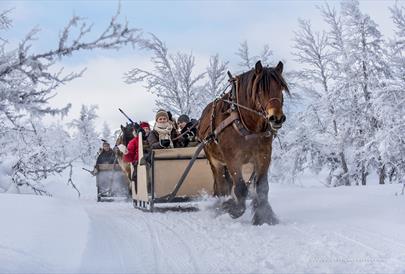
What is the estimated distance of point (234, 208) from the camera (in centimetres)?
639

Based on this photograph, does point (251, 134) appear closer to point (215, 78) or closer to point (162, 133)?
point (162, 133)

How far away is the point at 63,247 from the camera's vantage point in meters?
4.25

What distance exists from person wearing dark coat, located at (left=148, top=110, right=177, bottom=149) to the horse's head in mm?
3150

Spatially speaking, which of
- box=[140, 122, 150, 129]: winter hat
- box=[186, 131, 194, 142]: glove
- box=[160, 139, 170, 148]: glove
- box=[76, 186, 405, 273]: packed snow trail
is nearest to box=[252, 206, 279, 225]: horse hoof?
box=[76, 186, 405, 273]: packed snow trail

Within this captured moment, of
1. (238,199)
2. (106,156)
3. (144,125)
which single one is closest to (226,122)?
(238,199)

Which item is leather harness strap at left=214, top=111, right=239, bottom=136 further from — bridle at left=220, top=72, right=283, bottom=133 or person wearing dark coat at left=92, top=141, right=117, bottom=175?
person wearing dark coat at left=92, top=141, right=117, bottom=175

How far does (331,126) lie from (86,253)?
66.4 ft

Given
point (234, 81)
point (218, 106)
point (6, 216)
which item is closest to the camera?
point (6, 216)

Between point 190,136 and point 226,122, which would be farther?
point 190,136

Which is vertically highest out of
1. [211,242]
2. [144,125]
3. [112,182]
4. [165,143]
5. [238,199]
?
[144,125]

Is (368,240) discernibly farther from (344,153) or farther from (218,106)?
(344,153)

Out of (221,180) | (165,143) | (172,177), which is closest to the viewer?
(221,180)

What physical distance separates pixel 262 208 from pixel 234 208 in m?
0.49

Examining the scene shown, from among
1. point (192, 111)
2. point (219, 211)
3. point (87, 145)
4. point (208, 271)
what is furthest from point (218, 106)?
point (87, 145)
